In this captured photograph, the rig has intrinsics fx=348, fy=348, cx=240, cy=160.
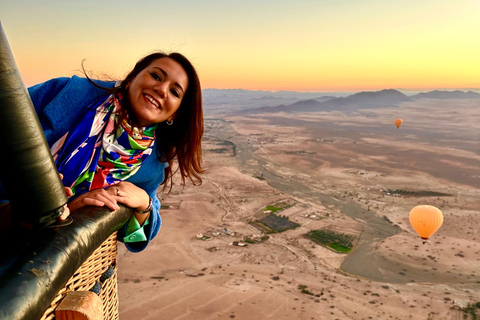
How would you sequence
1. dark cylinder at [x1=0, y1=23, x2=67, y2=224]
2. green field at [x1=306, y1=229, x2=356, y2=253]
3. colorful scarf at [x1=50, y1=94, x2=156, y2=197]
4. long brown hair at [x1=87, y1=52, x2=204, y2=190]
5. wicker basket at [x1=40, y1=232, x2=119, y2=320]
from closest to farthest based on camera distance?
dark cylinder at [x1=0, y1=23, x2=67, y2=224] < wicker basket at [x1=40, y1=232, x2=119, y2=320] < colorful scarf at [x1=50, y1=94, x2=156, y2=197] < long brown hair at [x1=87, y1=52, x2=204, y2=190] < green field at [x1=306, y1=229, x2=356, y2=253]

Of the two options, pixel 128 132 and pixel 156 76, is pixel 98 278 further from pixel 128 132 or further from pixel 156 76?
pixel 156 76

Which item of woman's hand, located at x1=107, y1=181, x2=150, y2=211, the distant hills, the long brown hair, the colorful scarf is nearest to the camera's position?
woman's hand, located at x1=107, y1=181, x2=150, y2=211

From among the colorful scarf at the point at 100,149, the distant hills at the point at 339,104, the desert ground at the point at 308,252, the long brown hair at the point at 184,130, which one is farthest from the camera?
the distant hills at the point at 339,104

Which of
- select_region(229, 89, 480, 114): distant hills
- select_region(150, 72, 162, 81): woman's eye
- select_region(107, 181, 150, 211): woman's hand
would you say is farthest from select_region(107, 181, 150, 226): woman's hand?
select_region(229, 89, 480, 114): distant hills

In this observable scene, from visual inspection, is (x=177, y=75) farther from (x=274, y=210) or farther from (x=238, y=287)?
(x=274, y=210)

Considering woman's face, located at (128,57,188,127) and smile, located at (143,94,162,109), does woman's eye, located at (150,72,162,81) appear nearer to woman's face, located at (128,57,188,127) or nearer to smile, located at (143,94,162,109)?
woman's face, located at (128,57,188,127)

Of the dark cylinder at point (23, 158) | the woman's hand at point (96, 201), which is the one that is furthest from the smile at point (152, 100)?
the dark cylinder at point (23, 158)

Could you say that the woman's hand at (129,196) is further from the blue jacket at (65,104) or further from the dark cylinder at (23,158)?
the dark cylinder at (23,158)
